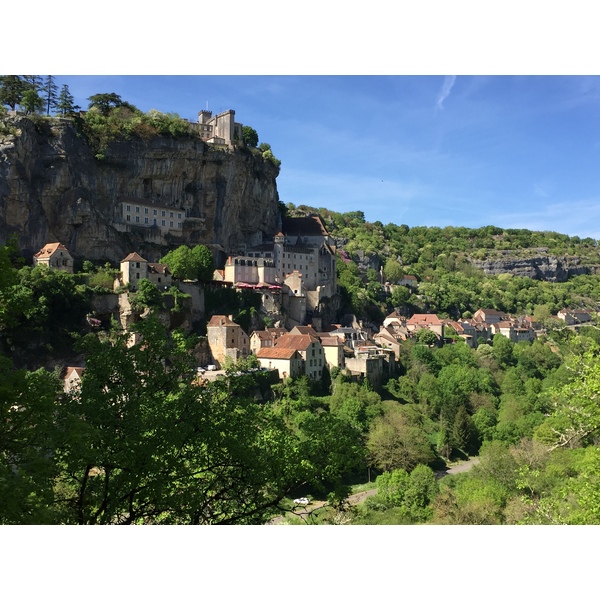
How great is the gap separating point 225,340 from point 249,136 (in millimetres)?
21677

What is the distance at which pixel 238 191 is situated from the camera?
4459 centimetres

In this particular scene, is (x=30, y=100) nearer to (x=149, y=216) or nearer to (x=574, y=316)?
(x=149, y=216)

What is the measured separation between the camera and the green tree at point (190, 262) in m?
35.7

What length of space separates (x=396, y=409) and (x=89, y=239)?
21378 mm

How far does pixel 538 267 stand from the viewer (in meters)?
87.7

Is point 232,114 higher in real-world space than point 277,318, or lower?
higher

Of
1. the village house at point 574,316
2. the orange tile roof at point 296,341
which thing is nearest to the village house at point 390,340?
the orange tile roof at point 296,341

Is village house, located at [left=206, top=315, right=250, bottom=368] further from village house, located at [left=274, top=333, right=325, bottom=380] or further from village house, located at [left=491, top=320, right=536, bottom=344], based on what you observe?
village house, located at [left=491, top=320, right=536, bottom=344]

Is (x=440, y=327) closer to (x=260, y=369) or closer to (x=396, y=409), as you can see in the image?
(x=396, y=409)

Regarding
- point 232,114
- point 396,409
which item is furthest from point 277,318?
point 232,114

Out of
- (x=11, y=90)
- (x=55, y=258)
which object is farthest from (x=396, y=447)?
(x=11, y=90)

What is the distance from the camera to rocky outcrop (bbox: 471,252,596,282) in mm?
86938

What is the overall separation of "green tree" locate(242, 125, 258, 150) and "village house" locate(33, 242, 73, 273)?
19988 mm

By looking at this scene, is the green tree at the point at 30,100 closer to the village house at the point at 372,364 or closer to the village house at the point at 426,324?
the village house at the point at 372,364
